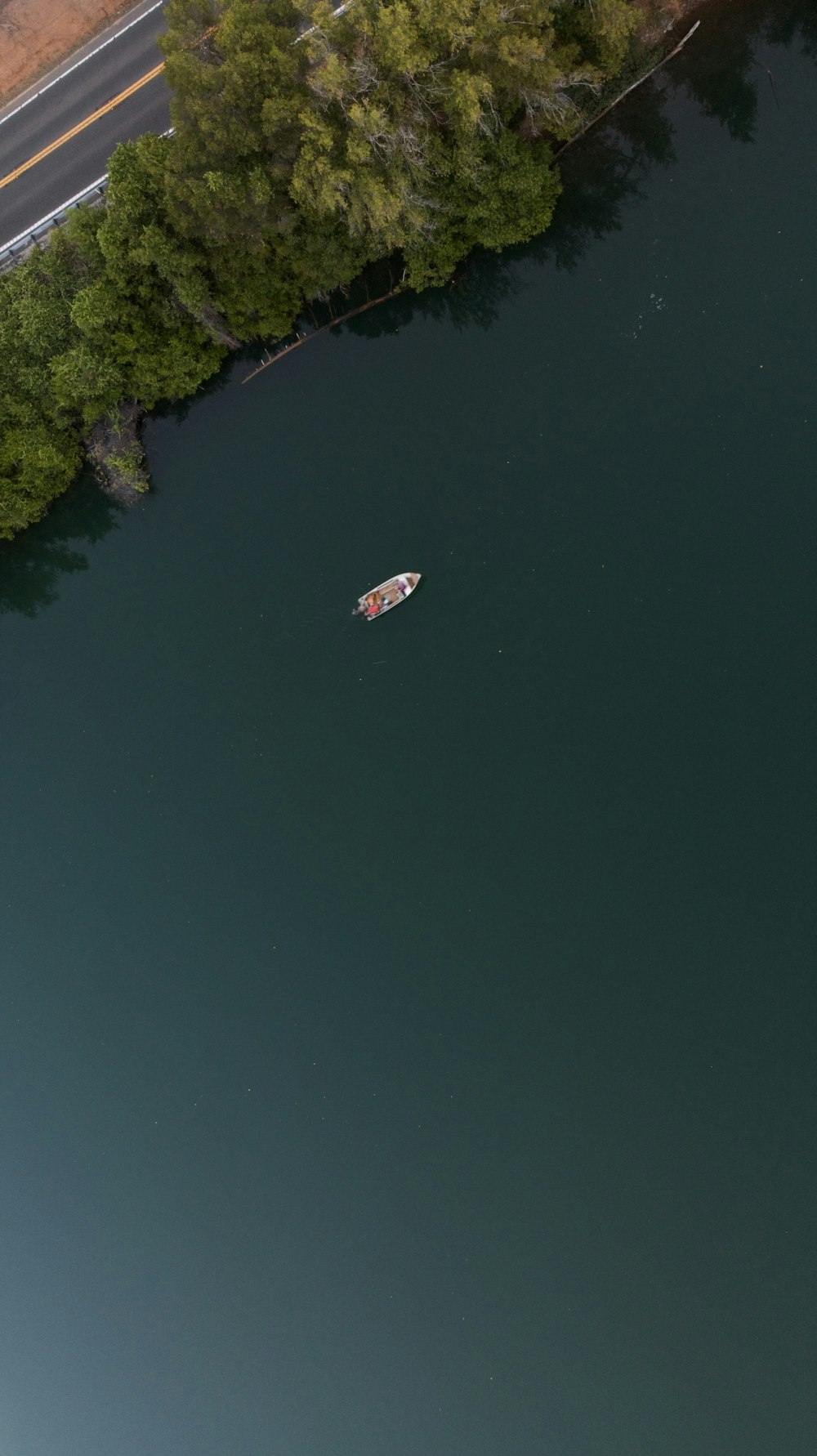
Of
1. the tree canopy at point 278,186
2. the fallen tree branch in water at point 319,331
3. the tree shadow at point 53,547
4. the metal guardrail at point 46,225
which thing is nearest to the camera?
the tree canopy at point 278,186

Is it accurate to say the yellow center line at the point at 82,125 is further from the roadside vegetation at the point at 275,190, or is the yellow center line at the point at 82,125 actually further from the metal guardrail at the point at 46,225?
the roadside vegetation at the point at 275,190

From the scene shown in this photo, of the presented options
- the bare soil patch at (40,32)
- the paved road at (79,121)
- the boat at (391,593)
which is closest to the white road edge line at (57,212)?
the paved road at (79,121)

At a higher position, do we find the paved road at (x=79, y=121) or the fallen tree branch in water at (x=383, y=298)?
the paved road at (x=79, y=121)

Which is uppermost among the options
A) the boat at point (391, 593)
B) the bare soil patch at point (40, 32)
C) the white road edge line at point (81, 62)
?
the bare soil patch at point (40, 32)

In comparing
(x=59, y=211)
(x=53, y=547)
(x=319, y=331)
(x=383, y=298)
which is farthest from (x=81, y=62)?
(x=53, y=547)

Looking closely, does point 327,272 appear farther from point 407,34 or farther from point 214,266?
point 407,34

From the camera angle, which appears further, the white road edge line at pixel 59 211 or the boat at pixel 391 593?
the boat at pixel 391 593

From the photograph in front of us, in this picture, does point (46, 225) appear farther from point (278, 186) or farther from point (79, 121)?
point (278, 186)

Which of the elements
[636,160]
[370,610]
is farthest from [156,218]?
[636,160]

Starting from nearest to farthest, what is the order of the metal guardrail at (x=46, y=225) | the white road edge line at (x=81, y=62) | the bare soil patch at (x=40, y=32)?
Answer: the white road edge line at (x=81, y=62), the metal guardrail at (x=46, y=225), the bare soil patch at (x=40, y=32)
